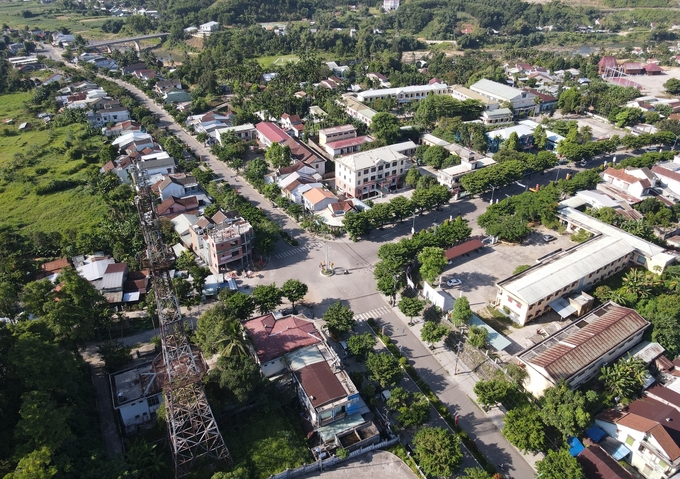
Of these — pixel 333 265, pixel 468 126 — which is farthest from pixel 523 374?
pixel 468 126

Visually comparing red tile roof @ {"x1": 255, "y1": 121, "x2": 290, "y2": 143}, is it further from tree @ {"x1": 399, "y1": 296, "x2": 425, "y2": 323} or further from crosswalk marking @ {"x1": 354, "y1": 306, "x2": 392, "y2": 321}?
tree @ {"x1": 399, "y1": 296, "x2": 425, "y2": 323}

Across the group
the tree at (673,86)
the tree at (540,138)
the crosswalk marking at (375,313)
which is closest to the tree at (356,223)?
the crosswalk marking at (375,313)

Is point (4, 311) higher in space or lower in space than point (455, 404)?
higher

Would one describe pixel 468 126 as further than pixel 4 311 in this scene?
Yes

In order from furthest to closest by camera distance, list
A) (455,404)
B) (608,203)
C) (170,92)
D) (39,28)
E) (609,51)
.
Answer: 1. (39,28)
2. (609,51)
3. (170,92)
4. (608,203)
5. (455,404)

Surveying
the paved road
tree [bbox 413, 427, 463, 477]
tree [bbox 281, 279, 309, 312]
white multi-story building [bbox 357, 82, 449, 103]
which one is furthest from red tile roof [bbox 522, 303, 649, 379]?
white multi-story building [bbox 357, 82, 449, 103]

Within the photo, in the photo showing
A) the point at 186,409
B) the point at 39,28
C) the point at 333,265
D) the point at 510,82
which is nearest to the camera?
the point at 186,409

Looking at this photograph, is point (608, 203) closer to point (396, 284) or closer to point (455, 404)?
point (396, 284)
